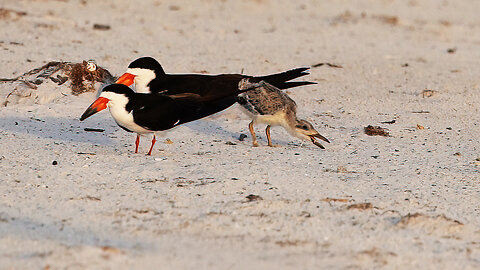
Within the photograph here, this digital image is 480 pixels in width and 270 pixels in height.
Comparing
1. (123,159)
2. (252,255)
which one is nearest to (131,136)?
(123,159)

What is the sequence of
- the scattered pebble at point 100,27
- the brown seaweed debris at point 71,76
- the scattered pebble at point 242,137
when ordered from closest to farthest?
1. the scattered pebble at point 242,137
2. the brown seaweed debris at point 71,76
3. the scattered pebble at point 100,27

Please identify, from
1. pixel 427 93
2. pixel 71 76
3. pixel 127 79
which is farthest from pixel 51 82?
pixel 427 93

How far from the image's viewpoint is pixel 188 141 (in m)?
6.53

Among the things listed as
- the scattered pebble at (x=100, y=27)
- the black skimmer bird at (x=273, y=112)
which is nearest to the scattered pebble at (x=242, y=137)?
the black skimmer bird at (x=273, y=112)

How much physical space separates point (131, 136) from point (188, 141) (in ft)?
1.64

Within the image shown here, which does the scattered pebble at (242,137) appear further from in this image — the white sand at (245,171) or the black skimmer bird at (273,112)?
the black skimmer bird at (273,112)

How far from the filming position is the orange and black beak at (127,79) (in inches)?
253

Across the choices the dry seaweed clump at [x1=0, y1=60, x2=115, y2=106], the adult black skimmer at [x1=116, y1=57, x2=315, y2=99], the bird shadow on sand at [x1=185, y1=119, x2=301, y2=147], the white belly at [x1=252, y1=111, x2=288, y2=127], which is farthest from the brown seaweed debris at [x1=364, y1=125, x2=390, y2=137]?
the dry seaweed clump at [x1=0, y1=60, x2=115, y2=106]

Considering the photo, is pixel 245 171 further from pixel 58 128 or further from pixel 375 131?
Result: pixel 58 128

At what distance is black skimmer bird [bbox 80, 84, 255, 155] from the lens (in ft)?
18.7

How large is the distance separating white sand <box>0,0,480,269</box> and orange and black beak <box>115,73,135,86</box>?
480 millimetres

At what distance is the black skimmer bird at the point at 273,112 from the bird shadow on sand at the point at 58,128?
1.15 metres

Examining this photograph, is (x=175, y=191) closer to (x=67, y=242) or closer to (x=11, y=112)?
(x=67, y=242)

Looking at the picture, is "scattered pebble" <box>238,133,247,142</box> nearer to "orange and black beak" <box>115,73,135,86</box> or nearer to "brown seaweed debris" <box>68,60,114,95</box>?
"orange and black beak" <box>115,73,135,86</box>
